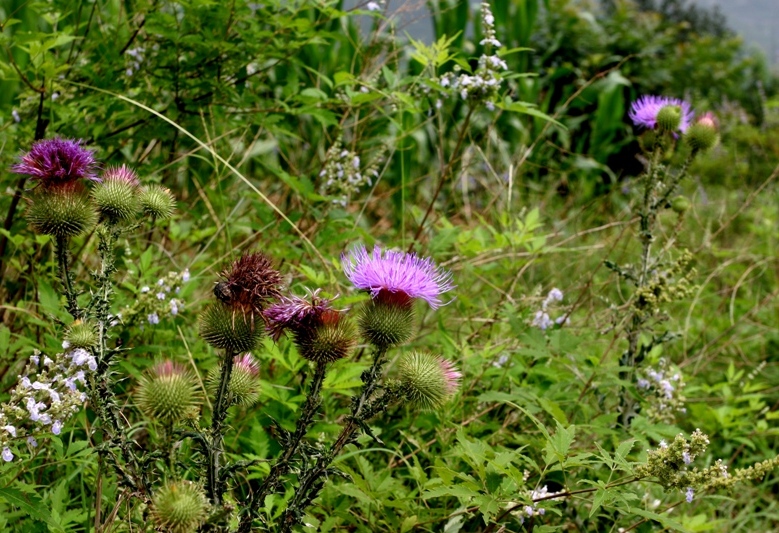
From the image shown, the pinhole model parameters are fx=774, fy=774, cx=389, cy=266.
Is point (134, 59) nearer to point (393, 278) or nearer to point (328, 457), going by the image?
point (393, 278)

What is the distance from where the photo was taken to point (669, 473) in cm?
172

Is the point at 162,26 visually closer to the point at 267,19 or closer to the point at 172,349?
the point at 267,19

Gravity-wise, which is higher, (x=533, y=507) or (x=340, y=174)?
(x=340, y=174)

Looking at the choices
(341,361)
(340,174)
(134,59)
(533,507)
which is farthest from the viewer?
(340,174)

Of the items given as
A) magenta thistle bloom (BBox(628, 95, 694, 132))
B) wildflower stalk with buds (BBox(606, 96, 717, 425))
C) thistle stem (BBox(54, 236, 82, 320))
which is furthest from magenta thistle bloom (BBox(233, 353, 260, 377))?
magenta thistle bloom (BBox(628, 95, 694, 132))

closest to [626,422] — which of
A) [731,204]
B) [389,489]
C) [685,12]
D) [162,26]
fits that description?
[389,489]

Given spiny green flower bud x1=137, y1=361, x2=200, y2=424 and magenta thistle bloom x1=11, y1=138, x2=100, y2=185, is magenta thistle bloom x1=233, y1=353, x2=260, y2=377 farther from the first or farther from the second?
magenta thistle bloom x1=11, y1=138, x2=100, y2=185

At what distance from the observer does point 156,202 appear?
5.72ft

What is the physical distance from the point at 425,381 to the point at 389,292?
21cm

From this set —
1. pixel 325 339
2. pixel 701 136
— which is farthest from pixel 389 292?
pixel 701 136

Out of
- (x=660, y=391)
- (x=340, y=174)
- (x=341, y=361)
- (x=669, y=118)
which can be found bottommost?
(x=341, y=361)

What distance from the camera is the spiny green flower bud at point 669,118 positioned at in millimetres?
2764

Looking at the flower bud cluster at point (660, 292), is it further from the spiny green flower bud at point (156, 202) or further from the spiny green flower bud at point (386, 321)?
the spiny green flower bud at point (156, 202)

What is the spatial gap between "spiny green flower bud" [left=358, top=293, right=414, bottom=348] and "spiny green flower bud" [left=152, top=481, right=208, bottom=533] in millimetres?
473
